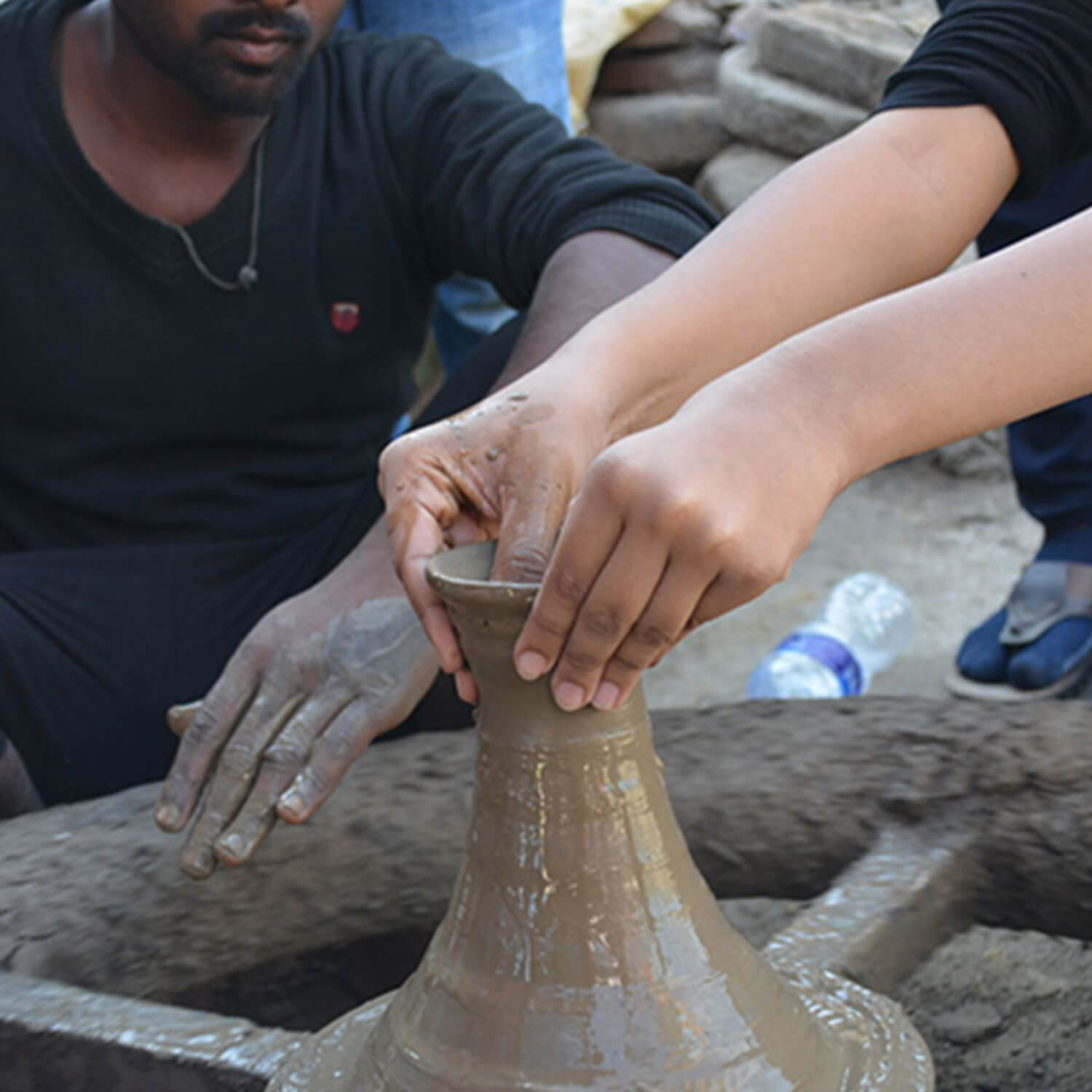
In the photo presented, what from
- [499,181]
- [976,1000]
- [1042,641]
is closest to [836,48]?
[1042,641]

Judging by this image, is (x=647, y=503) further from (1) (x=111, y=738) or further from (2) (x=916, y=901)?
(1) (x=111, y=738)

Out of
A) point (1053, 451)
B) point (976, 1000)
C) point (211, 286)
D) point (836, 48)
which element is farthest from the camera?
point (836, 48)

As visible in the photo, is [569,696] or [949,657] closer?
[569,696]

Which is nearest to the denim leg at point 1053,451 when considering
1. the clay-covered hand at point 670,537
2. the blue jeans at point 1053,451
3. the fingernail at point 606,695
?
the blue jeans at point 1053,451

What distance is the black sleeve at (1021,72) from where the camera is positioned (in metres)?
1.78

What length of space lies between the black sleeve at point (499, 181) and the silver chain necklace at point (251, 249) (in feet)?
0.71

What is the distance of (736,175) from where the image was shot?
5125 millimetres

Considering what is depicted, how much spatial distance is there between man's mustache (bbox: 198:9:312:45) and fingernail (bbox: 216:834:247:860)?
124 cm

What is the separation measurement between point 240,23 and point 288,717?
1099 mm

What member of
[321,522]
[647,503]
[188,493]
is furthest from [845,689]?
[647,503]

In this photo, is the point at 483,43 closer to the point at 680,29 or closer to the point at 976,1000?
the point at 976,1000

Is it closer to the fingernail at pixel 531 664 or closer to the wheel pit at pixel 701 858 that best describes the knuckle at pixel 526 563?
the fingernail at pixel 531 664

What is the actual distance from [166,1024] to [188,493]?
3.90 feet

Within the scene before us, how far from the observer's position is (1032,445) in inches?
114
